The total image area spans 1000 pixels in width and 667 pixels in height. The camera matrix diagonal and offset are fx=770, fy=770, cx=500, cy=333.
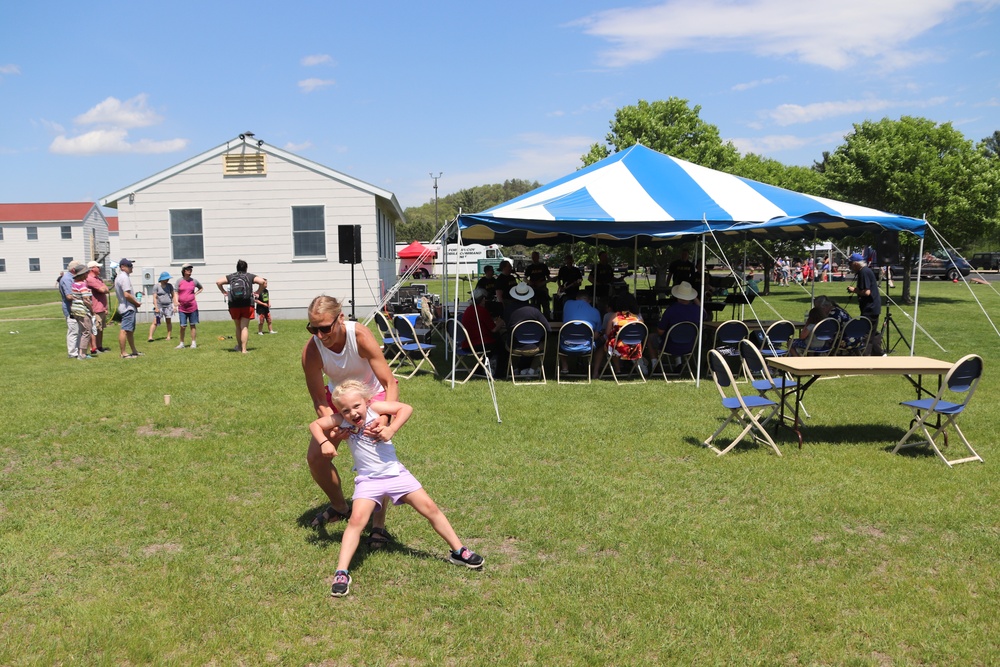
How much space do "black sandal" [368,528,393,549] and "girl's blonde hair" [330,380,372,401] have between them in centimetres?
83

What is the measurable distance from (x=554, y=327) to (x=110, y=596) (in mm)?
7536

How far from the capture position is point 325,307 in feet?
12.6

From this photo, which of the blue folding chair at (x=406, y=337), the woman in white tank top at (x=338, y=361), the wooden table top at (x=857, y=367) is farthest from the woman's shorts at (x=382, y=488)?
the blue folding chair at (x=406, y=337)

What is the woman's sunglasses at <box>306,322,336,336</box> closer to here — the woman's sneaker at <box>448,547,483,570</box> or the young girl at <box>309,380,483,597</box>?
the young girl at <box>309,380,483,597</box>

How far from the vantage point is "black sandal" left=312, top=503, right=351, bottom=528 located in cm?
460

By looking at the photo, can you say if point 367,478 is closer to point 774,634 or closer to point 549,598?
point 549,598

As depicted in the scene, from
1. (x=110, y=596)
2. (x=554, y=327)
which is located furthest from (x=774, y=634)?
(x=554, y=327)

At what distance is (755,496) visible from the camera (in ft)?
16.7

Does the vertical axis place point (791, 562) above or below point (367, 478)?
below

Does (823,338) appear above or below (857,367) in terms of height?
below

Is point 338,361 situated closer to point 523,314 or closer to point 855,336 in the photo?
point 523,314

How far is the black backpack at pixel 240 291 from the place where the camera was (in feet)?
38.2

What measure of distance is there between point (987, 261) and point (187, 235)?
1797 inches

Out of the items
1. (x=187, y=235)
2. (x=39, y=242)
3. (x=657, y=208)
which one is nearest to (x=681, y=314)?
(x=657, y=208)
